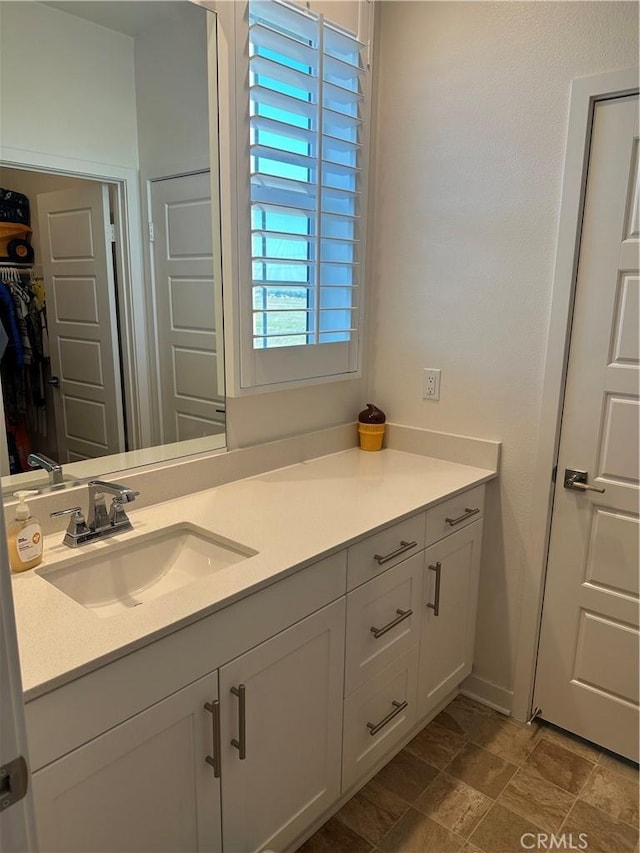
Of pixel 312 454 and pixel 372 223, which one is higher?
pixel 372 223

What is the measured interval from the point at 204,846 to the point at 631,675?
1403 mm

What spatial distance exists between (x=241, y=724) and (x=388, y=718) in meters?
0.68

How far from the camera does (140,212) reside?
1771mm

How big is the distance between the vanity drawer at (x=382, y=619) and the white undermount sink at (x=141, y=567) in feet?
1.26

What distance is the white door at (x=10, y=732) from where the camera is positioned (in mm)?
579

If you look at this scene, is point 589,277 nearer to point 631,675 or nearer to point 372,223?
point 372,223

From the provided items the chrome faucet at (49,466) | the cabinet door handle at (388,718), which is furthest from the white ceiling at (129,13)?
the cabinet door handle at (388,718)

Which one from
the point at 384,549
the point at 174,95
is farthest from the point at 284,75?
the point at 384,549

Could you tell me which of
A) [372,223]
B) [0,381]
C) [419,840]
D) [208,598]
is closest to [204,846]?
[208,598]

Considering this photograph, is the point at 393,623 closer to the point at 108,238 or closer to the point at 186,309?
the point at 186,309

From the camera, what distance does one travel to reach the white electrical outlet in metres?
2.20

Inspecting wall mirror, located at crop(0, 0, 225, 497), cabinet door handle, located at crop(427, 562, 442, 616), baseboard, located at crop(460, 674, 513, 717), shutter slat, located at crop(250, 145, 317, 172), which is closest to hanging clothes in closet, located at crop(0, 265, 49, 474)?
wall mirror, located at crop(0, 0, 225, 497)

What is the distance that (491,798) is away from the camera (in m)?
1.81

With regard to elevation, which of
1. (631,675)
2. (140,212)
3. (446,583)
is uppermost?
(140,212)
